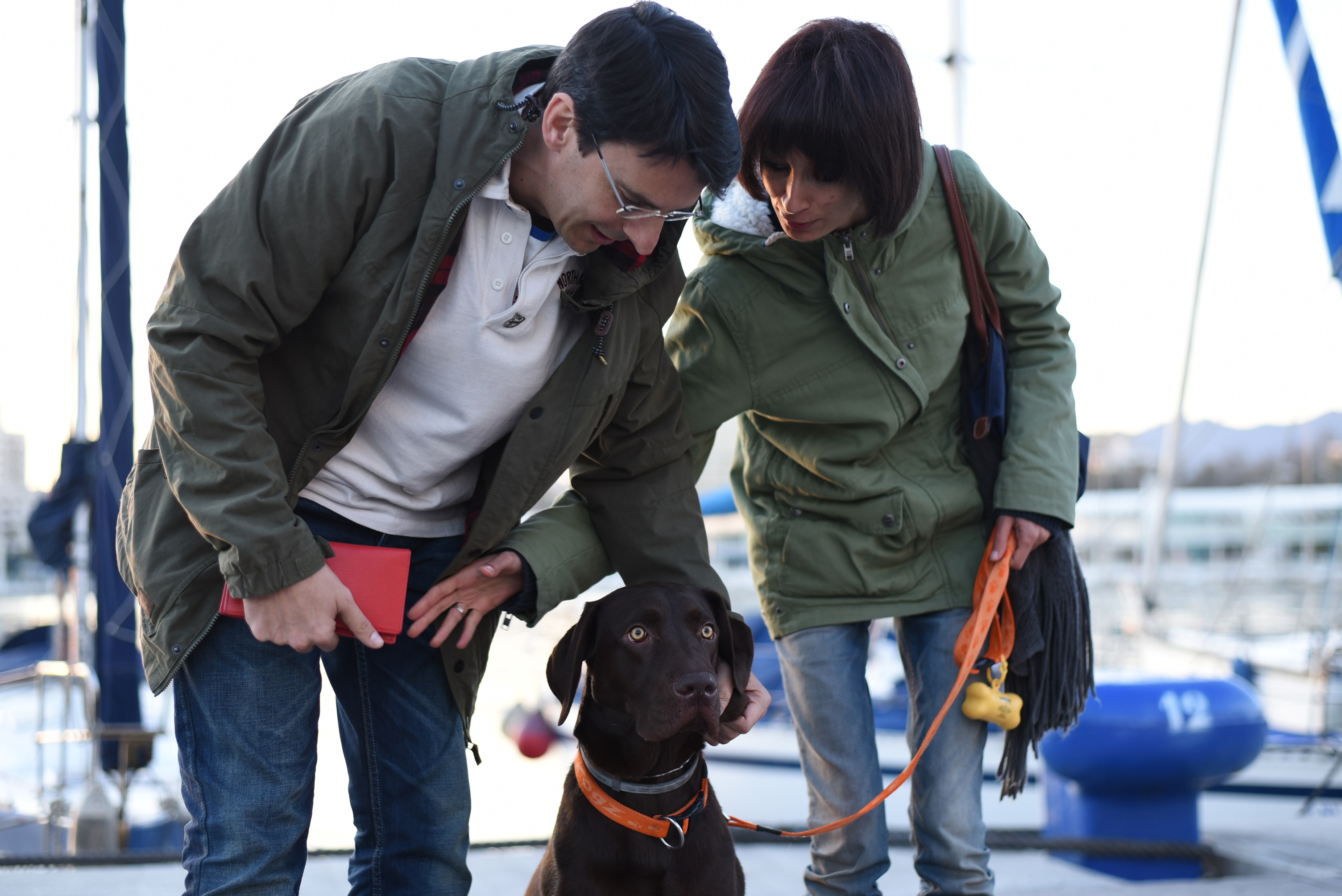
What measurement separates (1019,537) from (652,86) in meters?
1.22

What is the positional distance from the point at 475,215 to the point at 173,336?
1.55ft

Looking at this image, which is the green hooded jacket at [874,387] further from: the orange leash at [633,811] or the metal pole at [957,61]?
the metal pole at [957,61]

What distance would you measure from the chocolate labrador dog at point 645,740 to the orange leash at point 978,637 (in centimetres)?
21

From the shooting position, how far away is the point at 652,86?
1.50 metres

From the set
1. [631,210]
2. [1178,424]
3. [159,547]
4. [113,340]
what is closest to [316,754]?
[159,547]

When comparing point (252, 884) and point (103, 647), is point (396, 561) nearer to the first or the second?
point (252, 884)

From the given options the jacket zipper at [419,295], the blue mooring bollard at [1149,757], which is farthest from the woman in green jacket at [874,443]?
the blue mooring bollard at [1149,757]

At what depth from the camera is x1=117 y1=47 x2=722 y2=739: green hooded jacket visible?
4.76 feet

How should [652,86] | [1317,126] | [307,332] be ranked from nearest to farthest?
[652,86]
[307,332]
[1317,126]

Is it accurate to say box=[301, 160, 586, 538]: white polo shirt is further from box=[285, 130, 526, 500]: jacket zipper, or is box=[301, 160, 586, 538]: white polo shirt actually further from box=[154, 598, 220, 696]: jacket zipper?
box=[154, 598, 220, 696]: jacket zipper

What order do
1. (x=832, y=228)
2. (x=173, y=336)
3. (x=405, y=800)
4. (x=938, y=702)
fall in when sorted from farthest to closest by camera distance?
1. (x=938, y=702)
2. (x=832, y=228)
3. (x=405, y=800)
4. (x=173, y=336)

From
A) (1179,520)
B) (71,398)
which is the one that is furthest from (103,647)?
(1179,520)

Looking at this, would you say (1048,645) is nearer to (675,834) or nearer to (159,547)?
(675,834)

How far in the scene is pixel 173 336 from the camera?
1.45 meters
